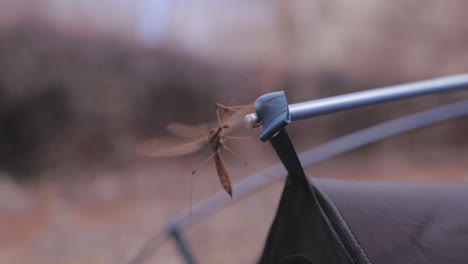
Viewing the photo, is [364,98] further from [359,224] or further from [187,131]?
[187,131]

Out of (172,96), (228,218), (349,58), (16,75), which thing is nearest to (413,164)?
(349,58)

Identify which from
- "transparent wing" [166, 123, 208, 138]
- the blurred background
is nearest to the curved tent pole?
the blurred background

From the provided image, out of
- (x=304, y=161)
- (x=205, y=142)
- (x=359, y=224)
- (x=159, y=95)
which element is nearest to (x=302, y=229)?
(x=359, y=224)

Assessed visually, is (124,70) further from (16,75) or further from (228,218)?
(228,218)

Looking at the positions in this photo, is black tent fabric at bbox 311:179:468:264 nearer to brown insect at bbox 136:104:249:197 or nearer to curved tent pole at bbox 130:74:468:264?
brown insect at bbox 136:104:249:197

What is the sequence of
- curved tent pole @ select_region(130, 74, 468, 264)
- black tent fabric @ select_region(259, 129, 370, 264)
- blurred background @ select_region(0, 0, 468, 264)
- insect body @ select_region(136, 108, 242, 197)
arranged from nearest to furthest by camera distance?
black tent fabric @ select_region(259, 129, 370, 264) < insect body @ select_region(136, 108, 242, 197) < curved tent pole @ select_region(130, 74, 468, 264) < blurred background @ select_region(0, 0, 468, 264)

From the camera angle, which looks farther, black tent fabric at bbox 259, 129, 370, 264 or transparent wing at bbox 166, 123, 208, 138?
transparent wing at bbox 166, 123, 208, 138
